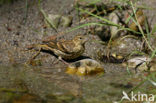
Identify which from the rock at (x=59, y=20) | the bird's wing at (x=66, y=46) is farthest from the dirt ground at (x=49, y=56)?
the bird's wing at (x=66, y=46)

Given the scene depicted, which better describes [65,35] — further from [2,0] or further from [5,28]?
[2,0]

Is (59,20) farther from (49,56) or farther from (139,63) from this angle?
(139,63)

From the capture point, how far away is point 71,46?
5086 mm

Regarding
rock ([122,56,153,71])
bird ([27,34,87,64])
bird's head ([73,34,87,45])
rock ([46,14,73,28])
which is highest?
rock ([46,14,73,28])

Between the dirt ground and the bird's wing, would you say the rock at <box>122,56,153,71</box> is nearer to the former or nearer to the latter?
the dirt ground

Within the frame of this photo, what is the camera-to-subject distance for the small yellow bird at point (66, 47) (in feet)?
16.6

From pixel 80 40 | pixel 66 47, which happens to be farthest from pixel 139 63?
pixel 66 47

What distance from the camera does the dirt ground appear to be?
340cm

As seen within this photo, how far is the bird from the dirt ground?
5.5 inches

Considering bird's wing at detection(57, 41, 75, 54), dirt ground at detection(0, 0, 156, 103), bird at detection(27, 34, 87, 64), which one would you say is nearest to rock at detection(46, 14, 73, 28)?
dirt ground at detection(0, 0, 156, 103)

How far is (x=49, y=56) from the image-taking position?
205 inches

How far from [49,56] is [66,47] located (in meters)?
0.38

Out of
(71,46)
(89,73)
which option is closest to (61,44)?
(71,46)

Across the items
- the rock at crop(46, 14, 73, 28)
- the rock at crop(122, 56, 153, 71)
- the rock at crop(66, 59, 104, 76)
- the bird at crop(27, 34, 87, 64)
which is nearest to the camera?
the rock at crop(66, 59, 104, 76)
